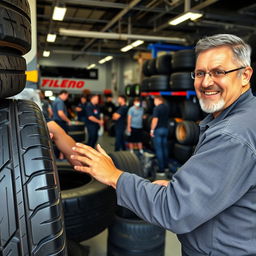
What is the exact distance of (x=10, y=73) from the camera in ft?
3.40

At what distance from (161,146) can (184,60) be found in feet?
5.98

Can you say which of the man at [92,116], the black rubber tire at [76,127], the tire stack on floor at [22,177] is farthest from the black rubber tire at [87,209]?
the man at [92,116]

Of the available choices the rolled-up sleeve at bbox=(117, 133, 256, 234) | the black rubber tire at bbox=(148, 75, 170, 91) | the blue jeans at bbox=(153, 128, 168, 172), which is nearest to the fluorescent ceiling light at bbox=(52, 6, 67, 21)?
the black rubber tire at bbox=(148, 75, 170, 91)

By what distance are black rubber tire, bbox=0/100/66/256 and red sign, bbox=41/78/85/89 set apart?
56.4ft

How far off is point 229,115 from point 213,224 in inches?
17.3

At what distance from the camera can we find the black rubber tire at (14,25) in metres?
0.94

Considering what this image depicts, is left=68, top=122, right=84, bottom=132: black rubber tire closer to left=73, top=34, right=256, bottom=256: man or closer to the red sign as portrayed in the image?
left=73, top=34, right=256, bottom=256: man

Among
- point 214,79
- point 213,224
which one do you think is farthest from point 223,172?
point 214,79

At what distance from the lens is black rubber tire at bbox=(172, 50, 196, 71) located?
5.56m

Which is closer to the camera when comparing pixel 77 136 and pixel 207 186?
pixel 207 186

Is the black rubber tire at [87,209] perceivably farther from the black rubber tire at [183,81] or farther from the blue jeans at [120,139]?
the blue jeans at [120,139]

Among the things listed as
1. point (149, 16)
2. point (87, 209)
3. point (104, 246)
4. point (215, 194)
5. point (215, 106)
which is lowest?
point (104, 246)

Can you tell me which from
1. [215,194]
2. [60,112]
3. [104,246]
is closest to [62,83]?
[60,112]

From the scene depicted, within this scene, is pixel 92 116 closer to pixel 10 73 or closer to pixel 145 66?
pixel 145 66
